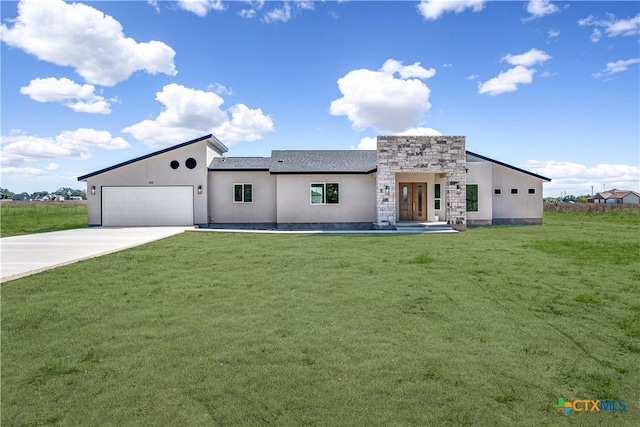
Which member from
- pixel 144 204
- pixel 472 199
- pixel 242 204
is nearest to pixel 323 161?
pixel 242 204

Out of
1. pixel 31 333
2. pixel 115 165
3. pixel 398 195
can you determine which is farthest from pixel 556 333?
pixel 115 165

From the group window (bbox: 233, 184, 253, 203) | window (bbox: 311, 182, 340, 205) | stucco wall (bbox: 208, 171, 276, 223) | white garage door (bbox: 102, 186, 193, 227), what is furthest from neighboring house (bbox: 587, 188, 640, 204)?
white garage door (bbox: 102, 186, 193, 227)

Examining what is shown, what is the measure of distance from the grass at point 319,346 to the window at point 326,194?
11598 mm

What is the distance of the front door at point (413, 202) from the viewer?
1975cm

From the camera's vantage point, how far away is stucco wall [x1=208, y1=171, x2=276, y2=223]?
65.8 feet

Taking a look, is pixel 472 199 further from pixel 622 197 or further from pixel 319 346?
pixel 622 197

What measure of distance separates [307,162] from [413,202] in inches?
254

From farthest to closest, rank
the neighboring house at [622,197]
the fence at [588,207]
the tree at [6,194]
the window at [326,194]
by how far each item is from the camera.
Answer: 1. the tree at [6,194]
2. the neighboring house at [622,197]
3. the fence at [588,207]
4. the window at [326,194]

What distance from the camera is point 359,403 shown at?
9.94 ft

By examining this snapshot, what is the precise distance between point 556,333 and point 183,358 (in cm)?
451

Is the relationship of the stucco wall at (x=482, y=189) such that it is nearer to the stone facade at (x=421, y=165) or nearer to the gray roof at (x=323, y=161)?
the stone facade at (x=421, y=165)

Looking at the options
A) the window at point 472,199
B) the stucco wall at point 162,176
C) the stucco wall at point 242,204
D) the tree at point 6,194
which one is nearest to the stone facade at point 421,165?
the window at point 472,199

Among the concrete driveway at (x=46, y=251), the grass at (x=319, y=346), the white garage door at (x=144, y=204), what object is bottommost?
the grass at (x=319, y=346)

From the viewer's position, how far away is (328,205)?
64.0 feet
